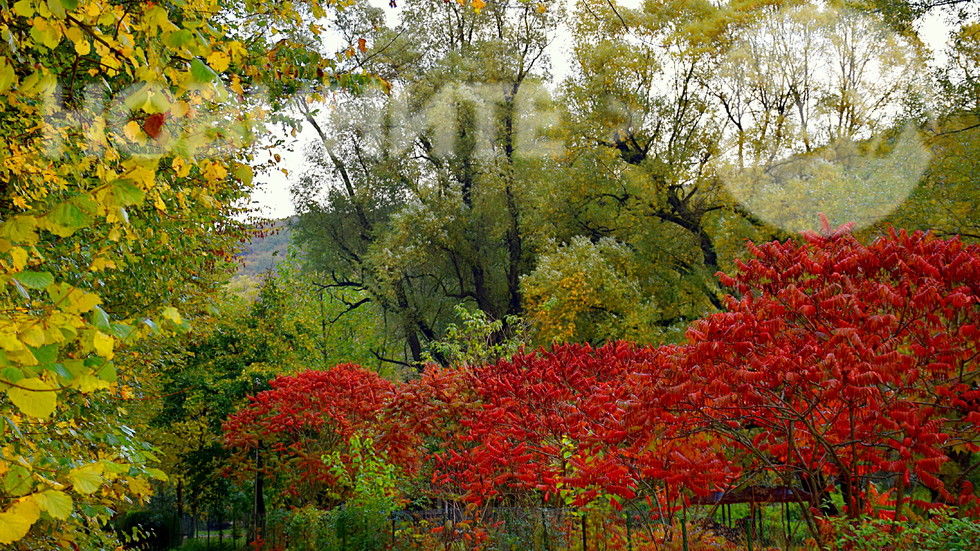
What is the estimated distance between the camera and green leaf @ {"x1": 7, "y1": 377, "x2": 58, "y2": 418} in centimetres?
164

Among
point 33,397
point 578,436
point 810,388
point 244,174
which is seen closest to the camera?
point 33,397

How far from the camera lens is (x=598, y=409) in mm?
6250

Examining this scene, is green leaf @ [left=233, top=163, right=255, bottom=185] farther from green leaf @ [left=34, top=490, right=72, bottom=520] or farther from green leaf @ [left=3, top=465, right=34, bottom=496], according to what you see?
green leaf @ [left=34, top=490, right=72, bottom=520]

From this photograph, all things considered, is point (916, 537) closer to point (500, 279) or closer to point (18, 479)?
point (18, 479)

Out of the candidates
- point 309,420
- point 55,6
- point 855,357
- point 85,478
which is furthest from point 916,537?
point 309,420

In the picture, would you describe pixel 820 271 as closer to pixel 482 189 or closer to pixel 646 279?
pixel 646 279

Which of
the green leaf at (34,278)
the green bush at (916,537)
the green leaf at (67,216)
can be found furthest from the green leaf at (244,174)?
the green bush at (916,537)

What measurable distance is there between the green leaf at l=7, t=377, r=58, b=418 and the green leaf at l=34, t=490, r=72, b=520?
19 cm

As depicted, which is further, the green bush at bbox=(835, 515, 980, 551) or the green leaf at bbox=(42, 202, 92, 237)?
the green bush at bbox=(835, 515, 980, 551)

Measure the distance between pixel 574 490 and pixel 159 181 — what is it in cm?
466

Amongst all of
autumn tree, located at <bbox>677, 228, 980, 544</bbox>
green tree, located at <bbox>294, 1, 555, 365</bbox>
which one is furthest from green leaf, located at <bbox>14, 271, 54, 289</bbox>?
green tree, located at <bbox>294, 1, 555, 365</bbox>

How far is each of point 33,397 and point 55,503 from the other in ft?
0.83

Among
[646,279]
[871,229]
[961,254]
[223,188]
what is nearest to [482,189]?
[646,279]

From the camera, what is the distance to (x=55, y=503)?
1.64 meters
